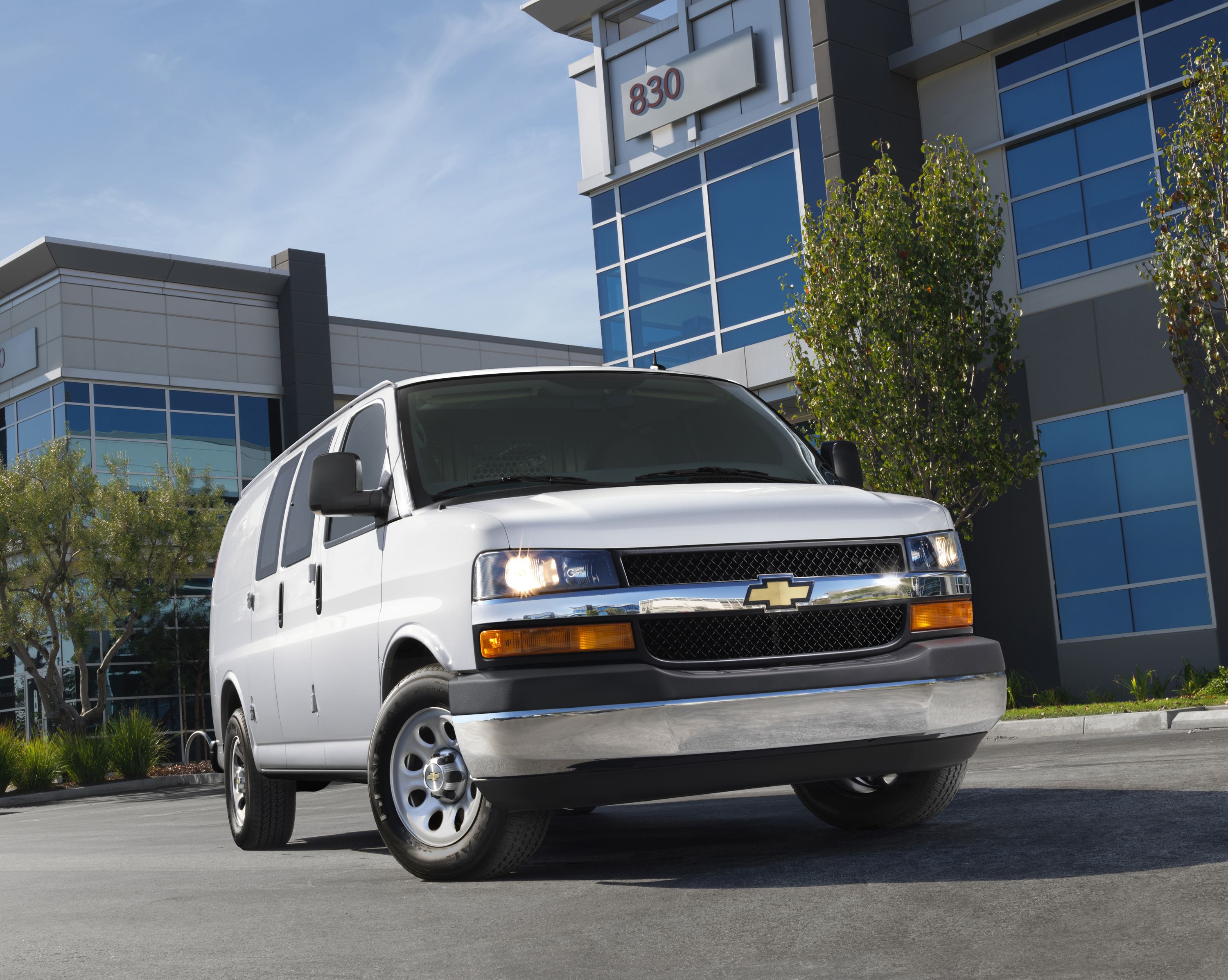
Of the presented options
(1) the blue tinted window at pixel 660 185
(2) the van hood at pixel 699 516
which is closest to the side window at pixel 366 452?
(2) the van hood at pixel 699 516

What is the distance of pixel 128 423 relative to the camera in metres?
36.4

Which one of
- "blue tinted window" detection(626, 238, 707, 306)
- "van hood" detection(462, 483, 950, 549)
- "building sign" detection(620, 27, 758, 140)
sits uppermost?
"building sign" detection(620, 27, 758, 140)

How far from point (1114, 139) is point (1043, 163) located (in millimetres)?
1140

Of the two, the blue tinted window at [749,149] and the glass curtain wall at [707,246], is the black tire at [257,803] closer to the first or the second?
the glass curtain wall at [707,246]

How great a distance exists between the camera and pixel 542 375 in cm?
702

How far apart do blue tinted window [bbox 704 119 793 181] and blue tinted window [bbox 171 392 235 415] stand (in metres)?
18.5

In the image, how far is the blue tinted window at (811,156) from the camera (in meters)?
23.2

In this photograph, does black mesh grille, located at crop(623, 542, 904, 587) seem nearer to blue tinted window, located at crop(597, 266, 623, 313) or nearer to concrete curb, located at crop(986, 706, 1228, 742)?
concrete curb, located at crop(986, 706, 1228, 742)

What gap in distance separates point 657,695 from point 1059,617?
17358 mm

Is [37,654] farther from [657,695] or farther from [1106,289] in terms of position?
[657,695]

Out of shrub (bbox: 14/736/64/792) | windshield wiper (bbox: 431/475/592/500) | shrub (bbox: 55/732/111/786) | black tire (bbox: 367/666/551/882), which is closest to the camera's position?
black tire (bbox: 367/666/551/882)

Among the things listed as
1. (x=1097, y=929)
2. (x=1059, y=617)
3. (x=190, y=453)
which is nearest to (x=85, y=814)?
(x=1059, y=617)

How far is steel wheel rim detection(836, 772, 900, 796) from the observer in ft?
21.4

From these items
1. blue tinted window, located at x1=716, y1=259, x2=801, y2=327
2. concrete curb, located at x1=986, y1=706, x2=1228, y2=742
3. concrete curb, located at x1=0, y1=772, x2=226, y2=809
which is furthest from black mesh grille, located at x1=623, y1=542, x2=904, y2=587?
concrete curb, located at x1=0, y1=772, x2=226, y2=809
